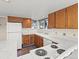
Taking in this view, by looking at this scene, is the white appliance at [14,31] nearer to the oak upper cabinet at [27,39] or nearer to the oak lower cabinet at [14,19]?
the oak lower cabinet at [14,19]

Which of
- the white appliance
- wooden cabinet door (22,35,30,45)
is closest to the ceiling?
the white appliance

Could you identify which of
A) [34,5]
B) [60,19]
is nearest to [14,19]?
[34,5]

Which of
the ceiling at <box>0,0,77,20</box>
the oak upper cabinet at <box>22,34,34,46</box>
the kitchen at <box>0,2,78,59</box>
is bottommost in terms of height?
the oak upper cabinet at <box>22,34,34,46</box>

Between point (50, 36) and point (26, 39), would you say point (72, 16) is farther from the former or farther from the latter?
point (26, 39)

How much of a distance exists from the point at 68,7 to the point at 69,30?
0.66 m

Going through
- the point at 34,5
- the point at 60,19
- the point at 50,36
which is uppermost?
the point at 34,5

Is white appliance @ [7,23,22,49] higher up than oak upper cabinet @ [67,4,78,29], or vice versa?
oak upper cabinet @ [67,4,78,29]

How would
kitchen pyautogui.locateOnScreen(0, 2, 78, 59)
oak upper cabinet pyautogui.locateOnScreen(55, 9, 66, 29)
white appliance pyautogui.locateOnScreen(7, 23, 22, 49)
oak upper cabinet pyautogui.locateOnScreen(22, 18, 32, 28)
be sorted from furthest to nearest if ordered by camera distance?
1. oak upper cabinet pyautogui.locateOnScreen(22, 18, 32, 28)
2. white appliance pyautogui.locateOnScreen(7, 23, 22, 49)
3. oak upper cabinet pyautogui.locateOnScreen(55, 9, 66, 29)
4. kitchen pyautogui.locateOnScreen(0, 2, 78, 59)

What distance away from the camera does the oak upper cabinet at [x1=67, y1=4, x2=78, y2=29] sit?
219 cm

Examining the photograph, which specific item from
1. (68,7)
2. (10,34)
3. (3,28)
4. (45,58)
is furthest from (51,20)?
(45,58)

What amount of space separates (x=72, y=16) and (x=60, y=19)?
21.9 inches

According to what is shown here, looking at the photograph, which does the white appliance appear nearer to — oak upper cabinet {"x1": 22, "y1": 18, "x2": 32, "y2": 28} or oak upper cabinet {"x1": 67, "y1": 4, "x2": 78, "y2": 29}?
oak upper cabinet {"x1": 22, "y1": 18, "x2": 32, "y2": 28}

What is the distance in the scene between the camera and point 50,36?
2.46 metres

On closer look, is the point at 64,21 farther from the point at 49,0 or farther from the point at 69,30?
the point at 49,0
